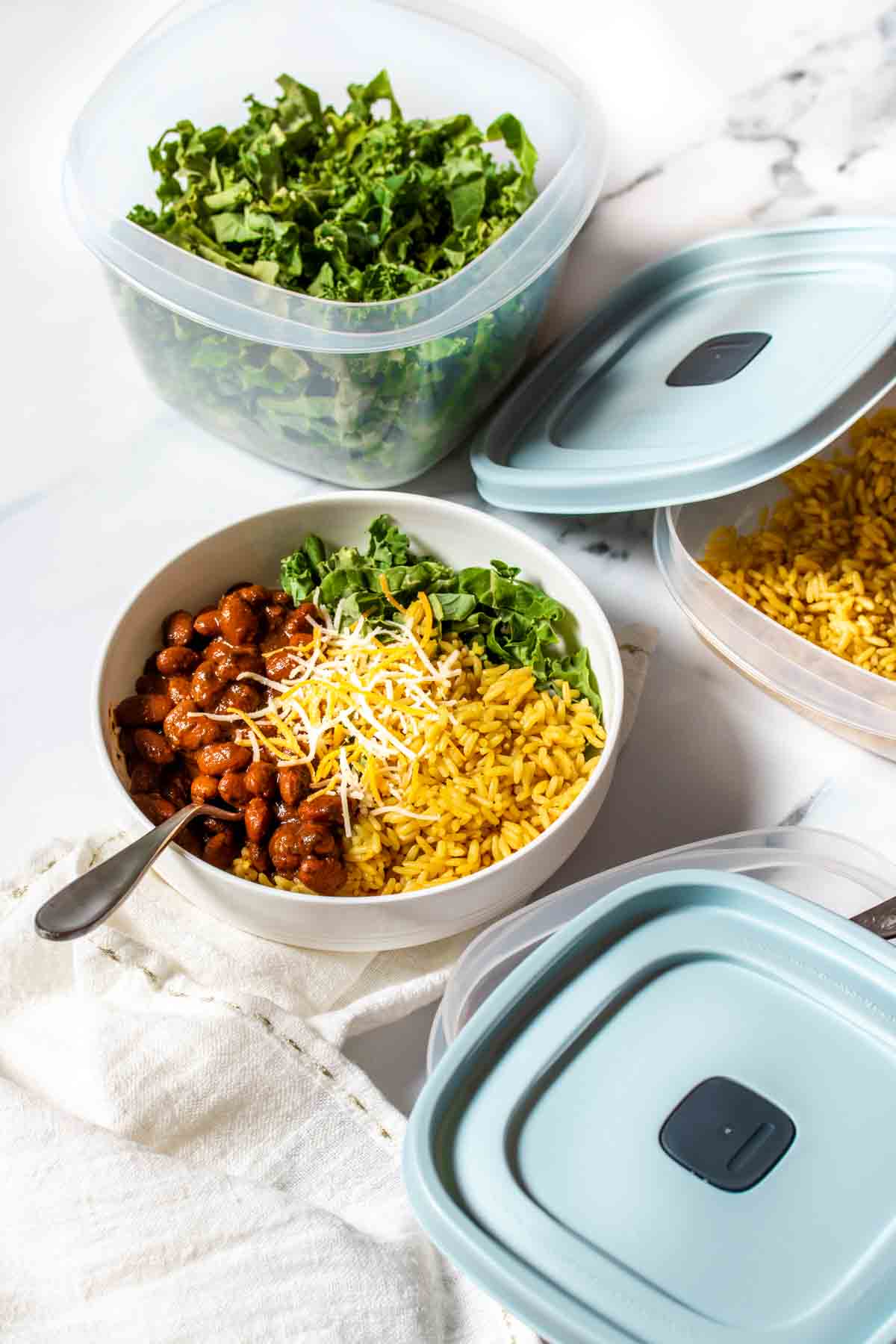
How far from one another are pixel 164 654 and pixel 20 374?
2.05 feet

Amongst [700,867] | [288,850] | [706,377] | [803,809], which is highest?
[706,377]

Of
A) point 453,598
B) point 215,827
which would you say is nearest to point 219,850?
point 215,827

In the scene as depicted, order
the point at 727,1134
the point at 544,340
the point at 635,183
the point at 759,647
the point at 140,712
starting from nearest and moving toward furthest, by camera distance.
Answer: the point at 727,1134
the point at 140,712
the point at 759,647
the point at 544,340
the point at 635,183

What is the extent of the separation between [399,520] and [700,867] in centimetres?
53

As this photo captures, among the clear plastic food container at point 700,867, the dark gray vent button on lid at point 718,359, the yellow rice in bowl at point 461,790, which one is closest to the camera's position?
the clear plastic food container at point 700,867

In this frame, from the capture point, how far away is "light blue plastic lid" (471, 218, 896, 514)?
142 cm

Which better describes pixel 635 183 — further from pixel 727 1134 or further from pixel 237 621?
pixel 727 1134

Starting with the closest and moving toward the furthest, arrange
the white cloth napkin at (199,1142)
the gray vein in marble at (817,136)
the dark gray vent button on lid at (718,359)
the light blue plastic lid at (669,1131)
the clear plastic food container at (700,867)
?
the light blue plastic lid at (669,1131)
the white cloth napkin at (199,1142)
the clear plastic food container at (700,867)
the dark gray vent button on lid at (718,359)
the gray vein in marble at (817,136)

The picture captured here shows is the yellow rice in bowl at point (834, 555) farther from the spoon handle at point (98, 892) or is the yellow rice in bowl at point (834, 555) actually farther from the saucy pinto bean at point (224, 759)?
the spoon handle at point (98, 892)

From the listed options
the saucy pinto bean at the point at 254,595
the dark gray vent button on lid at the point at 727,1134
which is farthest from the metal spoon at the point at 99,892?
the dark gray vent button on lid at the point at 727,1134

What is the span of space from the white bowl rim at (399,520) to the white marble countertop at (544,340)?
115mm

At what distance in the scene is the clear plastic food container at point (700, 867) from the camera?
1228 mm

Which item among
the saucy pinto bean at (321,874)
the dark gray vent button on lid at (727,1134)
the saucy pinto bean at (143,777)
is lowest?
the dark gray vent button on lid at (727,1134)

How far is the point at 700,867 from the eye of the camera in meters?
1.31
